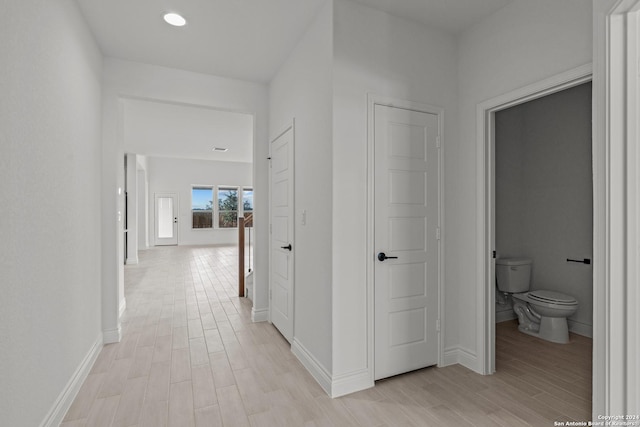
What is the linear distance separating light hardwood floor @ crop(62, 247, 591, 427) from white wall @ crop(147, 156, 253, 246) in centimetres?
848

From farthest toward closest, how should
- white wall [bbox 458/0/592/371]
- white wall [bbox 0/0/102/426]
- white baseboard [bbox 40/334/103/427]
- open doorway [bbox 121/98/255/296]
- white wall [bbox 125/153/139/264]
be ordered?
1. open doorway [bbox 121/98/255/296]
2. white wall [bbox 125/153/139/264]
3. white wall [bbox 458/0/592/371]
4. white baseboard [bbox 40/334/103/427]
5. white wall [bbox 0/0/102/426]

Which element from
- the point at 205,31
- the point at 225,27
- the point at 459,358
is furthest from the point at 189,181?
the point at 459,358

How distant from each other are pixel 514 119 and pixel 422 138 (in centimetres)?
193

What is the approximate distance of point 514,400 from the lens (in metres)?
2.18

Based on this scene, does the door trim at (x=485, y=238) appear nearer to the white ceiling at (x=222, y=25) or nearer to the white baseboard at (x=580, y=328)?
the white ceiling at (x=222, y=25)

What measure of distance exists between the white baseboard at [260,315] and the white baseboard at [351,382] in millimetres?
1723

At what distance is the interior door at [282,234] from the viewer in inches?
121

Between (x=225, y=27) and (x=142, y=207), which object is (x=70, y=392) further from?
(x=142, y=207)

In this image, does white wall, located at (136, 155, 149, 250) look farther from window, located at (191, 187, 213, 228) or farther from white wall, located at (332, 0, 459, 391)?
white wall, located at (332, 0, 459, 391)

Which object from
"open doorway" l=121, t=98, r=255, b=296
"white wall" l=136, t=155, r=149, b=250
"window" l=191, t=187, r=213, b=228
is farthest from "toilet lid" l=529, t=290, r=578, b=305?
"window" l=191, t=187, r=213, b=228

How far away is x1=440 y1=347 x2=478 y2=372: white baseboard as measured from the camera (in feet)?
8.58

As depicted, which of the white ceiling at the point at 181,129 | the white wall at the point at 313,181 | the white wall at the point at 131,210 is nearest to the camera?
the white wall at the point at 313,181

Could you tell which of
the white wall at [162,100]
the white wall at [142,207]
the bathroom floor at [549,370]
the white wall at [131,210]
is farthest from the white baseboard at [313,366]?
the white wall at [142,207]

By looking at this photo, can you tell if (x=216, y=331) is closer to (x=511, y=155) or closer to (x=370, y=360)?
(x=370, y=360)
